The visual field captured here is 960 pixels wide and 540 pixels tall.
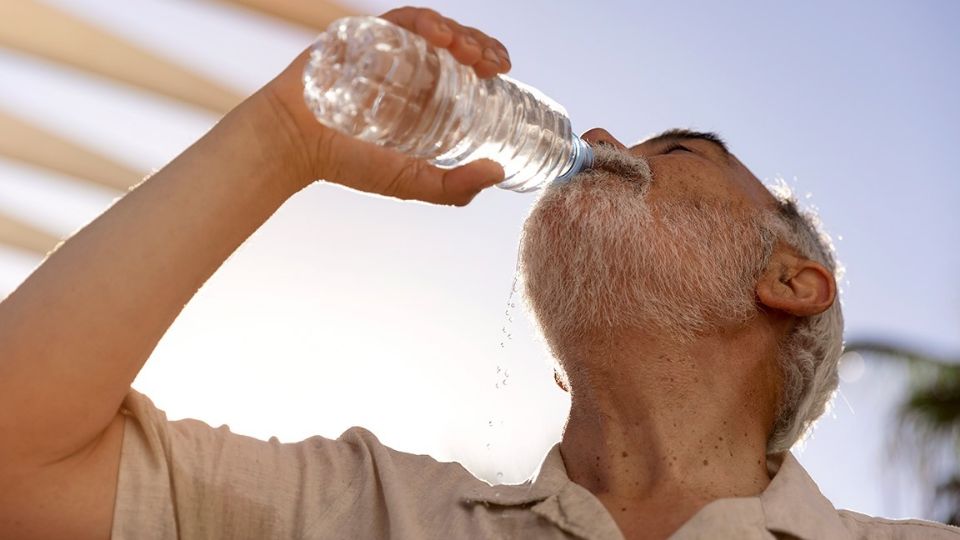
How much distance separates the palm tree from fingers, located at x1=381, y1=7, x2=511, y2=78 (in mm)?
6451

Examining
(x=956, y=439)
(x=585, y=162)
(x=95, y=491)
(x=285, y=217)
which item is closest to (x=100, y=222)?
(x=95, y=491)

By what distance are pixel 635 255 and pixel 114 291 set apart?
91 cm

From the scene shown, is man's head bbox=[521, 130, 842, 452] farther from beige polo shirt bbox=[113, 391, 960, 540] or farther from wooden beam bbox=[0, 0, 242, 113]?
wooden beam bbox=[0, 0, 242, 113]

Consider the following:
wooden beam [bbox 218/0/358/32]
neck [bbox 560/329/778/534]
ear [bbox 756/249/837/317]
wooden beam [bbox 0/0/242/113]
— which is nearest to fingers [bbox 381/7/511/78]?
neck [bbox 560/329/778/534]

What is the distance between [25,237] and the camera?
13.6 feet

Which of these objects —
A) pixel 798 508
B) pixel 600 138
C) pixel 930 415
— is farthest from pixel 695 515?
pixel 930 415

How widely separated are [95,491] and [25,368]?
0.23 meters

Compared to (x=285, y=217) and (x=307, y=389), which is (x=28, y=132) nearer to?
(x=285, y=217)

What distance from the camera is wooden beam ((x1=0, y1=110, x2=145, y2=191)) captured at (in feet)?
12.0

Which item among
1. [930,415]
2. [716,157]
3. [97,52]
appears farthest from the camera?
[930,415]

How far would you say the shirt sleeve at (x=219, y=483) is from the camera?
171 cm

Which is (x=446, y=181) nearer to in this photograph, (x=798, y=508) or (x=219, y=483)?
(x=219, y=483)

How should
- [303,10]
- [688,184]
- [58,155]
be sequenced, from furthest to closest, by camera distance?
[58,155], [303,10], [688,184]

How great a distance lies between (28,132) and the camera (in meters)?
3.65
